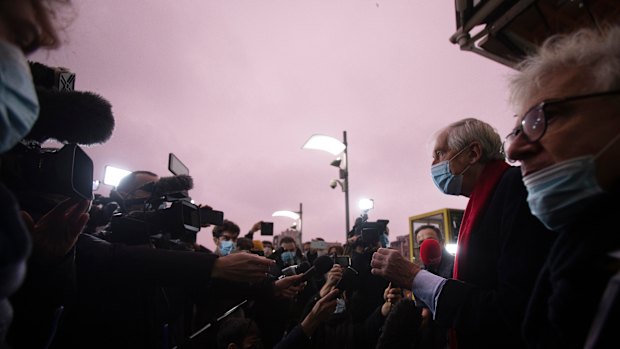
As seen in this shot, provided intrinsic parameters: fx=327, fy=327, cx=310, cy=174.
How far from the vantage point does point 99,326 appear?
179cm

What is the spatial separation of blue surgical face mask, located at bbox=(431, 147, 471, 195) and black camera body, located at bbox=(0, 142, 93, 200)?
215cm

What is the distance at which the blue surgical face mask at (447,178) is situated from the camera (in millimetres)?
2320

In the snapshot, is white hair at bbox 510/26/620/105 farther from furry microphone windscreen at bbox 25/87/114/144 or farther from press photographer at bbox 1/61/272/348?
furry microphone windscreen at bbox 25/87/114/144

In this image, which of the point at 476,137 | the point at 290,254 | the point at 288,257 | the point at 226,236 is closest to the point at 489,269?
the point at 476,137

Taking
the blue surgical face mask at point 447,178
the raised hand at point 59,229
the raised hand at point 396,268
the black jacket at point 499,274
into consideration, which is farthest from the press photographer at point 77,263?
the blue surgical face mask at point 447,178

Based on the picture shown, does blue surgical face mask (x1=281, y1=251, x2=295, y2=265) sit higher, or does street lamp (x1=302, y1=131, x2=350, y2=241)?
street lamp (x1=302, y1=131, x2=350, y2=241)

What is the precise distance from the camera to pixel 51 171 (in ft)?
4.60

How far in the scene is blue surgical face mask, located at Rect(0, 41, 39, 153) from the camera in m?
0.79

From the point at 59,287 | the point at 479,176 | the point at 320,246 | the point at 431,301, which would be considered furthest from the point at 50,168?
the point at 320,246

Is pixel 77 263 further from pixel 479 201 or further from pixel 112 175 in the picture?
pixel 112 175

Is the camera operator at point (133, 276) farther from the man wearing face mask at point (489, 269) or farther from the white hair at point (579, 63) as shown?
the white hair at point (579, 63)

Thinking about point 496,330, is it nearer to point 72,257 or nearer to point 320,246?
point 72,257

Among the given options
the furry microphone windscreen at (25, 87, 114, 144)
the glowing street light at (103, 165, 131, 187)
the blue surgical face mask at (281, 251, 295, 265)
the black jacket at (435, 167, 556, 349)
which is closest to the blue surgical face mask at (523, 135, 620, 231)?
the black jacket at (435, 167, 556, 349)

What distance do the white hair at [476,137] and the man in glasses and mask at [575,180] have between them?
2.99 ft
